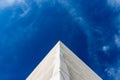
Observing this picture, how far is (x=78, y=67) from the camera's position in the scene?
11.5 metres

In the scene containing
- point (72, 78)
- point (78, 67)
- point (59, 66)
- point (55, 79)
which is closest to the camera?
point (55, 79)

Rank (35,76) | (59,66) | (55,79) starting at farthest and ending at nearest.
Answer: (35,76) → (59,66) → (55,79)

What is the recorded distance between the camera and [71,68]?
10.5 meters

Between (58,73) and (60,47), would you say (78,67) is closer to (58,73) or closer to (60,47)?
(60,47)

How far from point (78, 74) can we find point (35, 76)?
8.27ft

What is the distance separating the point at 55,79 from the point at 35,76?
4807mm

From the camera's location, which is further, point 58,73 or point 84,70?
point 84,70

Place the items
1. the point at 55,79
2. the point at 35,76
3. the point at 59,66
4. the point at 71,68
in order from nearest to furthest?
the point at 55,79 → the point at 59,66 → the point at 71,68 → the point at 35,76

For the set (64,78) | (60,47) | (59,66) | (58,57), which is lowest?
(64,78)

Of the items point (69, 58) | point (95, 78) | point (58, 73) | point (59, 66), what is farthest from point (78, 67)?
point (58, 73)

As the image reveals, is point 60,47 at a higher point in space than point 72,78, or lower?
higher

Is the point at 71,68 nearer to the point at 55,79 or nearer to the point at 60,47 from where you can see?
the point at 60,47

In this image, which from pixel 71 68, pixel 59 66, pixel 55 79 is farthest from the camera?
pixel 71 68

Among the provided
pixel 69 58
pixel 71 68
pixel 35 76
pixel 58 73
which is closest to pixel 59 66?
pixel 58 73
